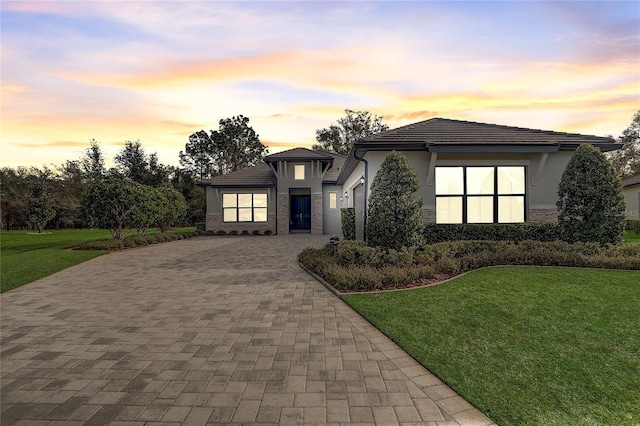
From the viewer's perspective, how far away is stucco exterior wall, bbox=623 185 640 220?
71.3 feet

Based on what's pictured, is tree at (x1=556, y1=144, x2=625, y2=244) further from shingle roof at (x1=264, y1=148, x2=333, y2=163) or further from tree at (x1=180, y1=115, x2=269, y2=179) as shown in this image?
tree at (x1=180, y1=115, x2=269, y2=179)

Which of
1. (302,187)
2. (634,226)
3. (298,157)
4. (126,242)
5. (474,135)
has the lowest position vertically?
(126,242)

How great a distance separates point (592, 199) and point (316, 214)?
49.1ft

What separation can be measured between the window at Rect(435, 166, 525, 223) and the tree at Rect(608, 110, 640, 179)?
35.0 m

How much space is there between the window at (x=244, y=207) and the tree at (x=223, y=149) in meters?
19.9

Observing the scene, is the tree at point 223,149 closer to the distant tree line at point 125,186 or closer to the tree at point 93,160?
the distant tree line at point 125,186

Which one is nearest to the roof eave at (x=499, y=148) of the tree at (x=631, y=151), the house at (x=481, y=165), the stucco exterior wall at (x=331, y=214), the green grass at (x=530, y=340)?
the house at (x=481, y=165)

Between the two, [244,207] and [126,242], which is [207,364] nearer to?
[126,242]

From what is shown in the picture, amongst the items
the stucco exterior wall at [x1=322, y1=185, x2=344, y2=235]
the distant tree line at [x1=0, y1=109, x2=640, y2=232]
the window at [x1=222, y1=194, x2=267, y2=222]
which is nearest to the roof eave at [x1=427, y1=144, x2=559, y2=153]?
the stucco exterior wall at [x1=322, y1=185, x2=344, y2=235]

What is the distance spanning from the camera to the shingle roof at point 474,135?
366 inches

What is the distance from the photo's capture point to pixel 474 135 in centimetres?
983

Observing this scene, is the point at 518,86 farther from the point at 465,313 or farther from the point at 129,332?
the point at 129,332

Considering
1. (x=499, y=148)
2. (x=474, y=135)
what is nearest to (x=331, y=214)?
(x=474, y=135)

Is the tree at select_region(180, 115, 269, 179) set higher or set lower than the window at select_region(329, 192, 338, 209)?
higher
